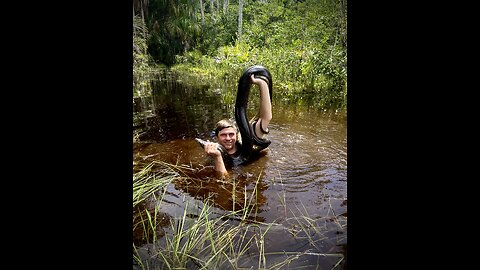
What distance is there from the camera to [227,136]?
2.91 meters

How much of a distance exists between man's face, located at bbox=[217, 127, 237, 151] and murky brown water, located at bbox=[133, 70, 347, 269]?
0.88 ft

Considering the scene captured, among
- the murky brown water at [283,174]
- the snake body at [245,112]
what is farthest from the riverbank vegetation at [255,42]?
the snake body at [245,112]

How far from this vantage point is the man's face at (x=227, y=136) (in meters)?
2.90

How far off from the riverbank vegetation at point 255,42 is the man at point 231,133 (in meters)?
2.75

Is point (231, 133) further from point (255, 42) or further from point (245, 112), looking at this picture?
point (255, 42)

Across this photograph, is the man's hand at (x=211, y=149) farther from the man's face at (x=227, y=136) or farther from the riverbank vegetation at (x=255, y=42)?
the riverbank vegetation at (x=255, y=42)

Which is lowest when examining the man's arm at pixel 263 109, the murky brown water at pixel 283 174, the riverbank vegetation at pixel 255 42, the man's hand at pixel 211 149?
the murky brown water at pixel 283 174

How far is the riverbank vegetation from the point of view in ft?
23.4

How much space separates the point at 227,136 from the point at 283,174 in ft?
2.11

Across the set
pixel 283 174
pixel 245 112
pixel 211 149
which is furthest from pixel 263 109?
pixel 211 149

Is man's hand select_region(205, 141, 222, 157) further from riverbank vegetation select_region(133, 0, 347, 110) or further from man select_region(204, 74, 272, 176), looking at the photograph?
riverbank vegetation select_region(133, 0, 347, 110)
